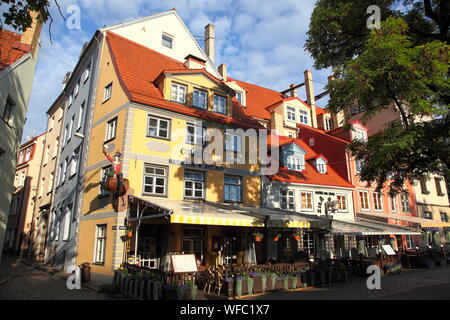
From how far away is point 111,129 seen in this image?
17344mm

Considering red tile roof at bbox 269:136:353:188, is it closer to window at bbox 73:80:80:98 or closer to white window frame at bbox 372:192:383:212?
white window frame at bbox 372:192:383:212

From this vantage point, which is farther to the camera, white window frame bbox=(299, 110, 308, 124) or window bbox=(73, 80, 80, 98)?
white window frame bbox=(299, 110, 308, 124)

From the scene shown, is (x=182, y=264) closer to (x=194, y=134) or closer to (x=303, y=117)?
(x=194, y=134)

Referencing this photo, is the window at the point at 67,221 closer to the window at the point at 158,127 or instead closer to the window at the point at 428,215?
the window at the point at 158,127

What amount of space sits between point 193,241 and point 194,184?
296 cm

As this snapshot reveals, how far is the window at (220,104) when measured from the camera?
19.7 m

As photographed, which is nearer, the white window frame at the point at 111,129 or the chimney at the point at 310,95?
the white window frame at the point at 111,129

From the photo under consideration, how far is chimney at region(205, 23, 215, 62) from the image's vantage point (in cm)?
2957

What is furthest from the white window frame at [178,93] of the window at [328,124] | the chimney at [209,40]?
the window at [328,124]

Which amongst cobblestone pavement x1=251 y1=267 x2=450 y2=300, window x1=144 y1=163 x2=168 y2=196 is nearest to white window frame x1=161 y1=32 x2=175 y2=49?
window x1=144 y1=163 x2=168 y2=196

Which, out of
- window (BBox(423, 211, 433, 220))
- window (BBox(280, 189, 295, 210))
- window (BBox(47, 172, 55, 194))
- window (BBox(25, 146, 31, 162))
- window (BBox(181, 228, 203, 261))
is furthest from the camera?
window (BBox(25, 146, 31, 162))

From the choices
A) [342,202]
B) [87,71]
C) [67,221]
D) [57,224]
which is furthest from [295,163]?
[57,224]

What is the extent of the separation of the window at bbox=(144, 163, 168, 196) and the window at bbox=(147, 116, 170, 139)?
1.70 meters

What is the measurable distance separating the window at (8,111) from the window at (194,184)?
8269mm
